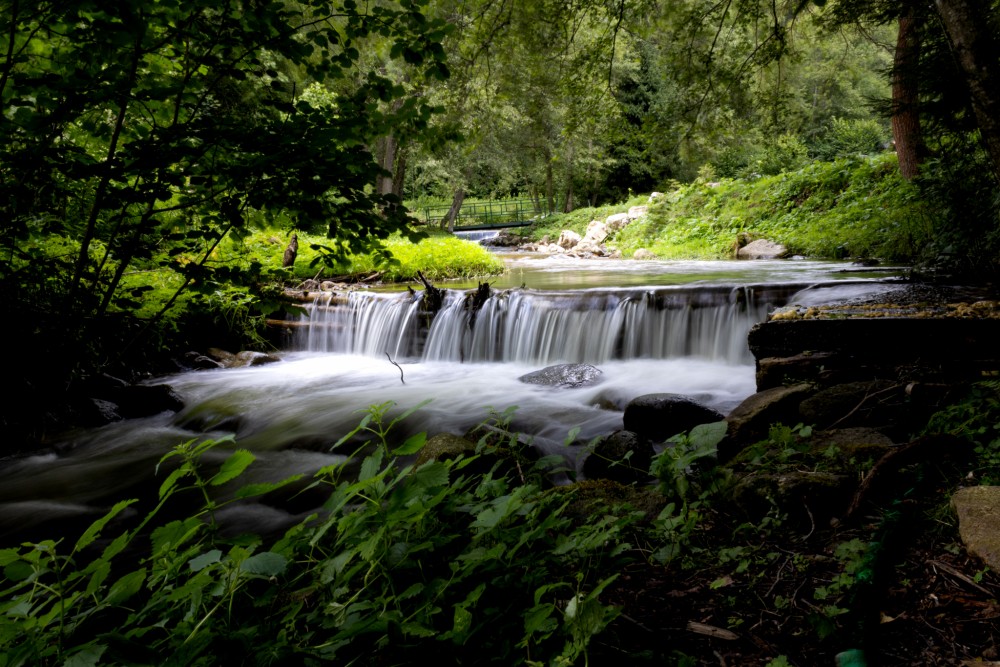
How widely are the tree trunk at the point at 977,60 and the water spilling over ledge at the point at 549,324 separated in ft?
13.9

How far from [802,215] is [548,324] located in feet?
34.4

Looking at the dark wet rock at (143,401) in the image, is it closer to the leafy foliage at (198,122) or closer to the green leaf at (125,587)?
the leafy foliage at (198,122)

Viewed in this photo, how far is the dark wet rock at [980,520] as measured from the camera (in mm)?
1762

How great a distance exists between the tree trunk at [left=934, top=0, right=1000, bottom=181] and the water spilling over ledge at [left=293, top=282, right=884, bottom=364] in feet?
13.9

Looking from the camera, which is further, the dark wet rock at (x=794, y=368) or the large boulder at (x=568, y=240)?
the large boulder at (x=568, y=240)

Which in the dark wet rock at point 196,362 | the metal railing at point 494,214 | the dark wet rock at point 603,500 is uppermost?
the metal railing at point 494,214

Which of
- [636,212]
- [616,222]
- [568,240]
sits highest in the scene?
[636,212]

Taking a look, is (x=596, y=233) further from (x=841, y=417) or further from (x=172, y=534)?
(x=172, y=534)

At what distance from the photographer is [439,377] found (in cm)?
851

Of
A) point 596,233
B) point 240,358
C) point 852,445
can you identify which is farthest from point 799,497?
point 596,233

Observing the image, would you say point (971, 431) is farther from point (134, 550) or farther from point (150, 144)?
point (134, 550)

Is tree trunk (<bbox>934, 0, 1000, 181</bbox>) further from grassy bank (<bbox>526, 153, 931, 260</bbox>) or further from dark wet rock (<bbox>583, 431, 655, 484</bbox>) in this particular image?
grassy bank (<bbox>526, 153, 931, 260</bbox>)

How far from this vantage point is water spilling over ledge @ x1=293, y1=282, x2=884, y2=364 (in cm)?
766

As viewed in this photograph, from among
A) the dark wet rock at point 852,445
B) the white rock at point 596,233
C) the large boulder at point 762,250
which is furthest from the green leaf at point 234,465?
the white rock at point 596,233
